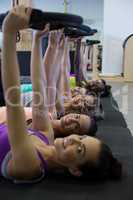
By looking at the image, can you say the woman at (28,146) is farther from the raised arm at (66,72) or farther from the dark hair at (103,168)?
the raised arm at (66,72)

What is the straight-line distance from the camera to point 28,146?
4.55ft

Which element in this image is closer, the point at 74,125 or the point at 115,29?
the point at 74,125

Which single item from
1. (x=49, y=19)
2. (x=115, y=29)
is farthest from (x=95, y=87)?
(x=115, y=29)

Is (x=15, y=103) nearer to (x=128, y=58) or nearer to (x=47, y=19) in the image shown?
(x=47, y=19)

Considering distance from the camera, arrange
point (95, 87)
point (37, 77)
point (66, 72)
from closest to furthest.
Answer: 1. point (37, 77)
2. point (66, 72)
3. point (95, 87)

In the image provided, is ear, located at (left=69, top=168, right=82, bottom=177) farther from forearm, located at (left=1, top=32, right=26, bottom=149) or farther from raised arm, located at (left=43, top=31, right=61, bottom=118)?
raised arm, located at (left=43, top=31, right=61, bottom=118)

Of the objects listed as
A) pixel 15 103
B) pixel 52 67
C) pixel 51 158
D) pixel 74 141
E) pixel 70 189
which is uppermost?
pixel 52 67

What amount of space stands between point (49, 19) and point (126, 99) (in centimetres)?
453

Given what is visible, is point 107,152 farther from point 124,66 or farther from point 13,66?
point 124,66

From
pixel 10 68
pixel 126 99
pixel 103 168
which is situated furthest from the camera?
pixel 126 99

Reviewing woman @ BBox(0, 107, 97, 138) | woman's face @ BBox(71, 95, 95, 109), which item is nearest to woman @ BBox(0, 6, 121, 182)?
woman @ BBox(0, 107, 97, 138)

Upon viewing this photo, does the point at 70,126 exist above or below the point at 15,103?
below

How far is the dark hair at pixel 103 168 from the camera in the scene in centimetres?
148

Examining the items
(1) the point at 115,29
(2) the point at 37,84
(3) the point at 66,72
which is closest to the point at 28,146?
(2) the point at 37,84
